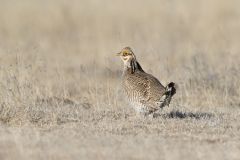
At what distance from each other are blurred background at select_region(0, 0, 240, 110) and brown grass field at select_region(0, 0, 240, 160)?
3 cm

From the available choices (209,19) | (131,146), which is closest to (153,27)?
(209,19)

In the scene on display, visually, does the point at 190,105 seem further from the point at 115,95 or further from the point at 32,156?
the point at 32,156

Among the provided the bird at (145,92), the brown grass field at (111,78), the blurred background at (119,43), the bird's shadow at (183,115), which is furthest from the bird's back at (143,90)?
the blurred background at (119,43)

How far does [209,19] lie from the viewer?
22.8 m

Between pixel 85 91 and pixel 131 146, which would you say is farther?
pixel 85 91

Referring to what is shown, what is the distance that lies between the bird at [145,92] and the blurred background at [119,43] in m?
2.21

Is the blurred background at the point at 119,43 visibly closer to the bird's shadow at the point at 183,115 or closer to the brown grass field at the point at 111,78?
the brown grass field at the point at 111,78

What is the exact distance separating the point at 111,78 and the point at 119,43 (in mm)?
3641

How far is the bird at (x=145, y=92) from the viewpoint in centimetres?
1115

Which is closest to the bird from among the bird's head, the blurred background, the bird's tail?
the bird's tail

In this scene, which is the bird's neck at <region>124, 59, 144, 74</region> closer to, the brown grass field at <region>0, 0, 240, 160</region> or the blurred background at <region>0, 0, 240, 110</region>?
the brown grass field at <region>0, 0, 240, 160</region>

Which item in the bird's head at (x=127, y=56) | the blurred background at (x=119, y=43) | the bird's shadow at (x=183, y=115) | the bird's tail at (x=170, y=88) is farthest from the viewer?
the blurred background at (x=119, y=43)

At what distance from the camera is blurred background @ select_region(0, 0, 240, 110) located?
48.4ft

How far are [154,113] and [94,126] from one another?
5.07ft
